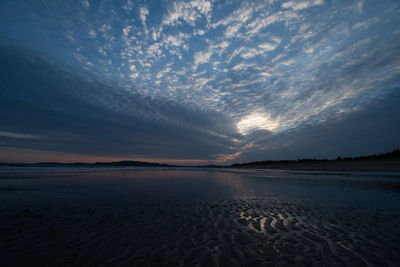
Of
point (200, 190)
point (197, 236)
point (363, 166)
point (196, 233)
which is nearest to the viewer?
point (197, 236)

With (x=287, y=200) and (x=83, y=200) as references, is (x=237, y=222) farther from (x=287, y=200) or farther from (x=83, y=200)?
(x=83, y=200)

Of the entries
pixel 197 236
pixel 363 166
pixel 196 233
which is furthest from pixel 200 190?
pixel 363 166

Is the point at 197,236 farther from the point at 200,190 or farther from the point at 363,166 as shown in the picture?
the point at 363,166

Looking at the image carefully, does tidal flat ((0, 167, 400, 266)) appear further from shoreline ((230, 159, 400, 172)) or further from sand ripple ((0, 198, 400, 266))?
shoreline ((230, 159, 400, 172))

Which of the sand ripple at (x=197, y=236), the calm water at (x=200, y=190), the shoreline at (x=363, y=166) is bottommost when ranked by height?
the sand ripple at (x=197, y=236)

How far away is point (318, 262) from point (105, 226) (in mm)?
5786

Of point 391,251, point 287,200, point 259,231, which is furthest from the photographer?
point 287,200

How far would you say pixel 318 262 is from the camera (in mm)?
3500

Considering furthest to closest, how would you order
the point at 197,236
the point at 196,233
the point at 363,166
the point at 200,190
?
the point at 363,166
the point at 200,190
the point at 196,233
the point at 197,236

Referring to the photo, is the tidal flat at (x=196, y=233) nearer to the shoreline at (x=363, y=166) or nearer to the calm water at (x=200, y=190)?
the calm water at (x=200, y=190)

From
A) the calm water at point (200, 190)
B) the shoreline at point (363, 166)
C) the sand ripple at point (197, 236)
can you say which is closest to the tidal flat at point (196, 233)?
the sand ripple at point (197, 236)

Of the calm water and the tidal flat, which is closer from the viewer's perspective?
the tidal flat

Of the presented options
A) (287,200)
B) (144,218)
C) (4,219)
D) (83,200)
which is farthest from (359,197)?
(4,219)

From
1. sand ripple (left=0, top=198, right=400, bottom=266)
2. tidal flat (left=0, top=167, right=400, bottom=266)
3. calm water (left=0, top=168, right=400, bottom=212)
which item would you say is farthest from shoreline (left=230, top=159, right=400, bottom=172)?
sand ripple (left=0, top=198, right=400, bottom=266)
